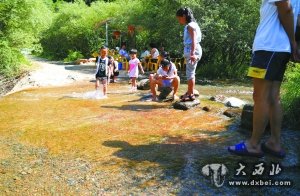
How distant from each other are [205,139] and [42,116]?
3328 millimetres

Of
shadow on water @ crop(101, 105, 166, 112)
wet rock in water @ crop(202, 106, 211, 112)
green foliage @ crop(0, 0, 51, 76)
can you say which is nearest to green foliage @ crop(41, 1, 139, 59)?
green foliage @ crop(0, 0, 51, 76)

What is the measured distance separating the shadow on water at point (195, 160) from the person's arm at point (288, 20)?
1180 mm

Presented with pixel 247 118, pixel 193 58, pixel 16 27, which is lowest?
pixel 247 118

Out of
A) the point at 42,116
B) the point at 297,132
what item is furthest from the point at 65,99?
the point at 297,132

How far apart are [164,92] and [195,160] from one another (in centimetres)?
420

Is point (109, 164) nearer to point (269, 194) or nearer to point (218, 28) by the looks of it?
point (269, 194)

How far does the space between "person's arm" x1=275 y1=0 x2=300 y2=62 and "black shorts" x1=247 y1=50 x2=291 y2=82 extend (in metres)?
0.09

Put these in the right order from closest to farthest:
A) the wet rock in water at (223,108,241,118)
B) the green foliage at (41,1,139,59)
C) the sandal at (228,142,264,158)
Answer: the sandal at (228,142,264,158), the wet rock in water at (223,108,241,118), the green foliage at (41,1,139,59)

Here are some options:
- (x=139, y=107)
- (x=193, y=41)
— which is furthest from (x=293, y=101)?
(x=139, y=107)

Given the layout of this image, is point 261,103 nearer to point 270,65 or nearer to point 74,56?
point 270,65

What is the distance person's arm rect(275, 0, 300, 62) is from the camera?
3.35 m

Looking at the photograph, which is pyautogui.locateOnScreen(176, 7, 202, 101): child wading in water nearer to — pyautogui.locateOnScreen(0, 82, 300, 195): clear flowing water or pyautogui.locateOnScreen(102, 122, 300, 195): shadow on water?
pyautogui.locateOnScreen(0, 82, 300, 195): clear flowing water

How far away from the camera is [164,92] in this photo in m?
8.25

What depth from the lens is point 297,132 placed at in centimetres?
516
